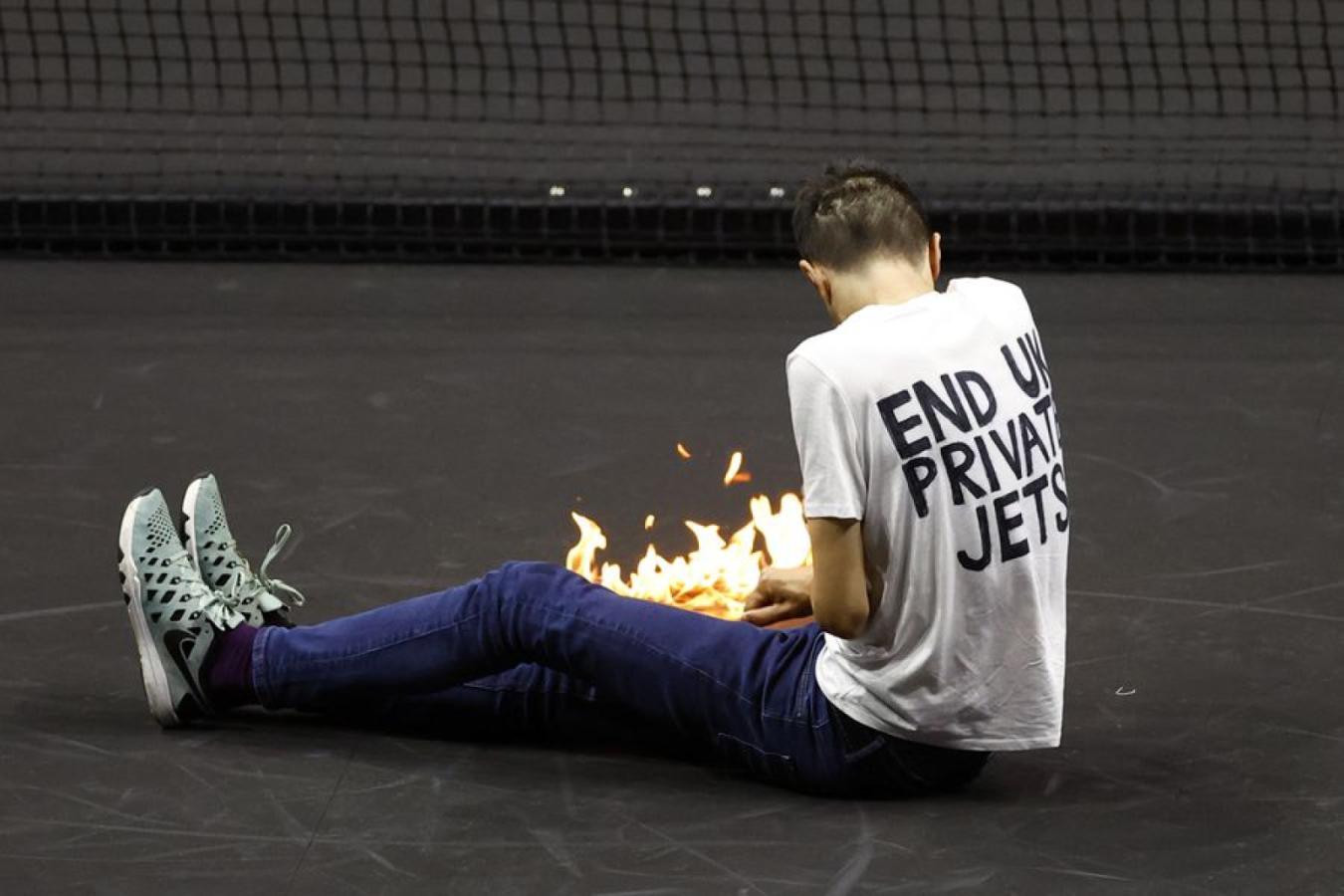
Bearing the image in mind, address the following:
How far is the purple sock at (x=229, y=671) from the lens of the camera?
376 cm

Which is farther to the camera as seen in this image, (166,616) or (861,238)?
(166,616)

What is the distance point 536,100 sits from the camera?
24.8ft

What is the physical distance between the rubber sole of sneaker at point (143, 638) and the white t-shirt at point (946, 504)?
1.09 m

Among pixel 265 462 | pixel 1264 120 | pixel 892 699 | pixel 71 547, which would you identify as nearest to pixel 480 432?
pixel 265 462

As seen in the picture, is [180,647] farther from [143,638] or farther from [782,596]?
[782,596]

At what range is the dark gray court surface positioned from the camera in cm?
336

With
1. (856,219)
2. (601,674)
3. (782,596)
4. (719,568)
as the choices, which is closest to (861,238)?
(856,219)

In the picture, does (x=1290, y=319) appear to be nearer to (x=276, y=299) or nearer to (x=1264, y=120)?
(x=1264, y=120)

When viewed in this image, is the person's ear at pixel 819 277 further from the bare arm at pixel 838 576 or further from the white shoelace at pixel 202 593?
the white shoelace at pixel 202 593

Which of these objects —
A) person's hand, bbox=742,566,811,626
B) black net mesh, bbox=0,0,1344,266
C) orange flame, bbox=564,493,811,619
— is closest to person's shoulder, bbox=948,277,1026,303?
person's hand, bbox=742,566,811,626

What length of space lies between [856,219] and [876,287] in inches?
3.8

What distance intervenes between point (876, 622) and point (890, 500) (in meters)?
0.18

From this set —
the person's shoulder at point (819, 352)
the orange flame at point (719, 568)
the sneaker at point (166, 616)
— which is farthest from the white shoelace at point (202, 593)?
the person's shoulder at point (819, 352)

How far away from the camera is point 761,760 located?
349cm
